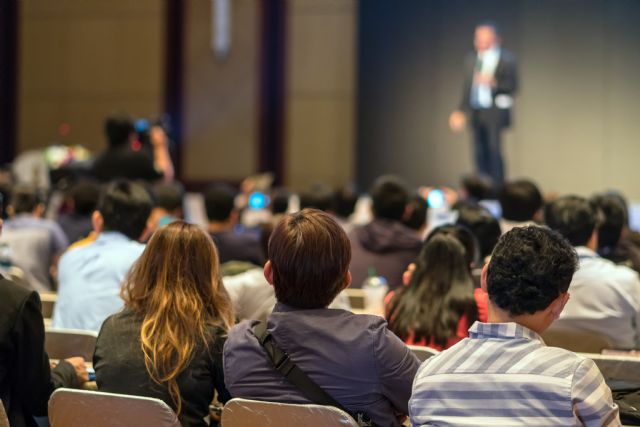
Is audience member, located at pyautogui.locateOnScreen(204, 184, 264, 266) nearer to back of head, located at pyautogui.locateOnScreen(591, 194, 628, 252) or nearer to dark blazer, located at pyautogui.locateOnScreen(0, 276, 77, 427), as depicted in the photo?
back of head, located at pyautogui.locateOnScreen(591, 194, 628, 252)

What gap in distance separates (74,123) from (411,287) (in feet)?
30.4

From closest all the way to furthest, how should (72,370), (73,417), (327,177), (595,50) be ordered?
(73,417) < (72,370) < (595,50) < (327,177)

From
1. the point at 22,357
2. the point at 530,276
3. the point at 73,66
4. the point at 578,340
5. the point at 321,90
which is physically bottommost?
the point at 578,340

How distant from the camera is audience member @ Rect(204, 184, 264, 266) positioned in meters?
4.77

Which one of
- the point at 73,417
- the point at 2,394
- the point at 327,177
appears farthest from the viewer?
the point at 327,177

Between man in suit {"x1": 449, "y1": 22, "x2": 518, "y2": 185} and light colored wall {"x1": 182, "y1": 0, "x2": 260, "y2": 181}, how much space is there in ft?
10.4

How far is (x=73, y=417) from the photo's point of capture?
2.45 metres

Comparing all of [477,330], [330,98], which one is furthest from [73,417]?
[330,98]

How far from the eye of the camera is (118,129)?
7.01 metres

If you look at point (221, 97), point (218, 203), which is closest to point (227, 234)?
point (218, 203)

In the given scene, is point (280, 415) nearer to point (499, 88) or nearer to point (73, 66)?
point (499, 88)

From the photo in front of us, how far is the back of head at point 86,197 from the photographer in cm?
551

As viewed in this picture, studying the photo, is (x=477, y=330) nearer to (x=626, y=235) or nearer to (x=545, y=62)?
(x=626, y=235)

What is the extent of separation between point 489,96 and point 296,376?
6754mm
